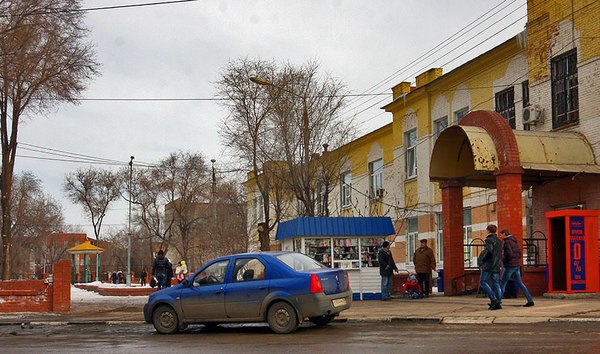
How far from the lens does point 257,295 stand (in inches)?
599

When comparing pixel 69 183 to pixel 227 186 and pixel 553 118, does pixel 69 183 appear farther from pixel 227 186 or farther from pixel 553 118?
pixel 553 118

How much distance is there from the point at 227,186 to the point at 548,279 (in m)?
45.1

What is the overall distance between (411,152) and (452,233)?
12100mm

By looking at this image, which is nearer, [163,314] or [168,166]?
[163,314]

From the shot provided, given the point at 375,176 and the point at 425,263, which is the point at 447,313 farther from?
the point at 375,176

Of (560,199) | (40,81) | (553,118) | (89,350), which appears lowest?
(89,350)

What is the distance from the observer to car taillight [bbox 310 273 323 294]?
48.4 feet

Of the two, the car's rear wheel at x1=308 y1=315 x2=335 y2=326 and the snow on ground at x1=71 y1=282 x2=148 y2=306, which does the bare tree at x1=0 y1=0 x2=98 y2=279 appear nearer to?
the snow on ground at x1=71 y1=282 x2=148 y2=306

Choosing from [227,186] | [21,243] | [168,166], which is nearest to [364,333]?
[227,186]

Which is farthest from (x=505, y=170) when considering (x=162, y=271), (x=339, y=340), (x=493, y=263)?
(x=162, y=271)

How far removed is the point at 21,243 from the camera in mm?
84500

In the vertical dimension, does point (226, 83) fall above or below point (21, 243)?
above

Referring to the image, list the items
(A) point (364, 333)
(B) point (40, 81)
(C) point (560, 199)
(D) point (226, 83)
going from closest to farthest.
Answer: (A) point (364, 333)
(C) point (560, 199)
(B) point (40, 81)
(D) point (226, 83)

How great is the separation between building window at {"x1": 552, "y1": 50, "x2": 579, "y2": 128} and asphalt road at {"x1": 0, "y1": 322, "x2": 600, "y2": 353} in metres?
9.35
